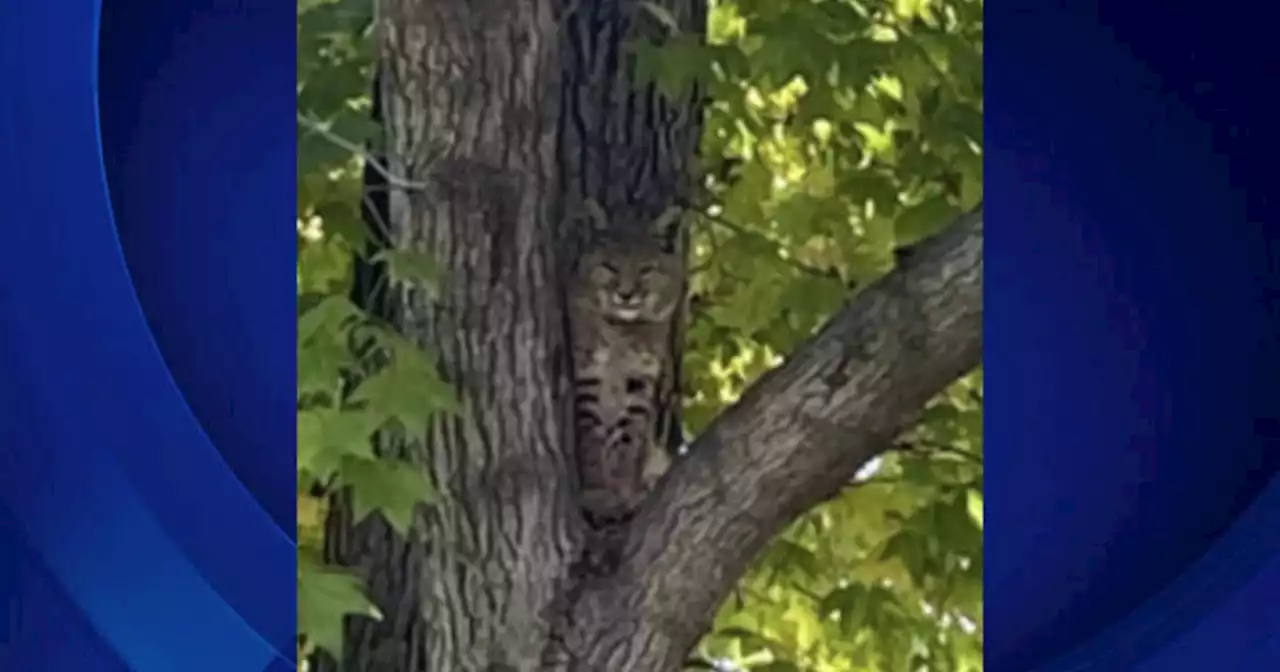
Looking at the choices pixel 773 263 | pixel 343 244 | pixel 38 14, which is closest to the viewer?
pixel 38 14

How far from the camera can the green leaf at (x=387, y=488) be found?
0.90m

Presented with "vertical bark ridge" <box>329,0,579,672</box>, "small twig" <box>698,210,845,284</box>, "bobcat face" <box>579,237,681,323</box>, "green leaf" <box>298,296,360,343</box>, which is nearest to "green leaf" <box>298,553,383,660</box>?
"vertical bark ridge" <box>329,0,579,672</box>

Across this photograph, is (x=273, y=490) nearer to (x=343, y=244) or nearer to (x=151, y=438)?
(x=151, y=438)

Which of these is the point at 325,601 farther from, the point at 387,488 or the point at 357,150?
the point at 357,150

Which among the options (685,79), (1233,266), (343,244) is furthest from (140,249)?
(1233,266)

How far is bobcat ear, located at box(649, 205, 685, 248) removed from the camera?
3.38 feet

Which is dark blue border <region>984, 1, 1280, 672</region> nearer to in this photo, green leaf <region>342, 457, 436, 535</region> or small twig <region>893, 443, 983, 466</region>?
small twig <region>893, 443, 983, 466</region>

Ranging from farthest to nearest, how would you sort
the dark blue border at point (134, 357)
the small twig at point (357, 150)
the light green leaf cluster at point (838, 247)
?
the light green leaf cluster at point (838, 247) < the small twig at point (357, 150) < the dark blue border at point (134, 357)

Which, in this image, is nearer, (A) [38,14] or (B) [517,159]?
(A) [38,14]

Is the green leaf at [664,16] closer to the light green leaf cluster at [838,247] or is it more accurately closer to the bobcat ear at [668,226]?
the light green leaf cluster at [838,247]

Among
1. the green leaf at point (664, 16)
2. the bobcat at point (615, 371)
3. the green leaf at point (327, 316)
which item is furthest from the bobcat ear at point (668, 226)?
the green leaf at point (327, 316)

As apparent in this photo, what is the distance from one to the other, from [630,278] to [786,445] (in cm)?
16

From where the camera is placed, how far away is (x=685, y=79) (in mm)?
978

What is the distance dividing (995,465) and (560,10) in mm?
434
